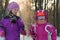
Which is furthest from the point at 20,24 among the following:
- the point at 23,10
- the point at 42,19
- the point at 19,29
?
the point at 23,10

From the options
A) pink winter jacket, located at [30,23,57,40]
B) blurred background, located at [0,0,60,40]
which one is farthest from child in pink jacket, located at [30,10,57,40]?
blurred background, located at [0,0,60,40]

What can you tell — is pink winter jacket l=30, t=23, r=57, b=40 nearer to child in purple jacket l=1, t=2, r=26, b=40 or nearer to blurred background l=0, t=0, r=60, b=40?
child in purple jacket l=1, t=2, r=26, b=40

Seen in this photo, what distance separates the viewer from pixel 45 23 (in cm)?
520

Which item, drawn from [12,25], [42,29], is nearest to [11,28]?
[12,25]

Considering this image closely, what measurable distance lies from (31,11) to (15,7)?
5943mm

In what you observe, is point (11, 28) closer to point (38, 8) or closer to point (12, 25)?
point (12, 25)

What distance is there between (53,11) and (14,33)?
6223mm

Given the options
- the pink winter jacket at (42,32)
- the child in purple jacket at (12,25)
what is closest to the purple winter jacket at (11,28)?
the child in purple jacket at (12,25)

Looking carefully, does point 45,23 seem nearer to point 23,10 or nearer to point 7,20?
point 7,20

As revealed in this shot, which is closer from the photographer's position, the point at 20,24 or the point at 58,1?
the point at 20,24

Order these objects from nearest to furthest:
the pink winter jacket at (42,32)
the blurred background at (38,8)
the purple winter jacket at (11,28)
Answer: the purple winter jacket at (11,28)
the pink winter jacket at (42,32)
the blurred background at (38,8)

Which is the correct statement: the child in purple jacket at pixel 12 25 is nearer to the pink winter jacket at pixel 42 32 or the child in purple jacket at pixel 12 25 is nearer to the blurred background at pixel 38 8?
the pink winter jacket at pixel 42 32

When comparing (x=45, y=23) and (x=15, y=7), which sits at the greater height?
(x=15, y=7)

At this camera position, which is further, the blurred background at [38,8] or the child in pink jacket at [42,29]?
the blurred background at [38,8]
